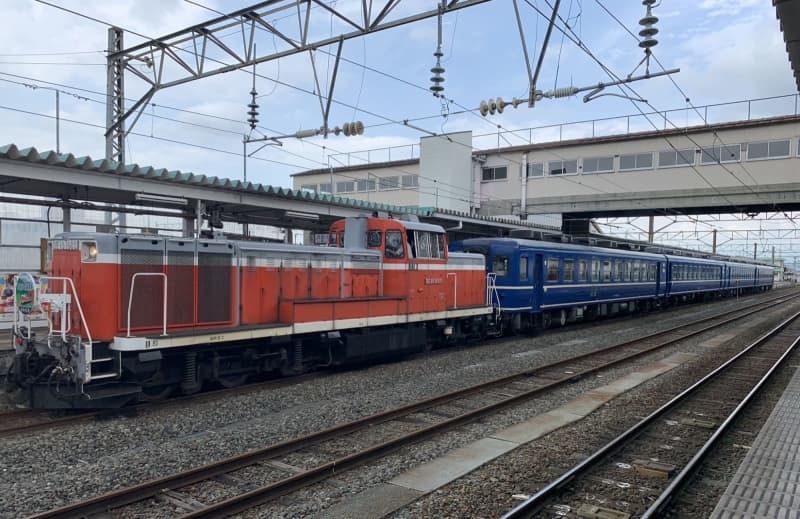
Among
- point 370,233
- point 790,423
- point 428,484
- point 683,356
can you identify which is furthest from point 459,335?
point 428,484

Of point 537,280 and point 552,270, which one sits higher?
point 552,270

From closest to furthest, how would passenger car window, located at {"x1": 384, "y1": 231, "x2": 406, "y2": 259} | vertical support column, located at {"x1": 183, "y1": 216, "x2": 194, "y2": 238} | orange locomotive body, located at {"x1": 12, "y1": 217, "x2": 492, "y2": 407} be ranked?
orange locomotive body, located at {"x1": 12, "y1": 217, "x2": 492, "y2": 407} → passenger car window, located at {"x1": 384, "y1": 231, "x2": 406, "y2": 259} → vertical support column, located at {"x1": 183, "y1": 216, "x2": 194, "y2": 238}

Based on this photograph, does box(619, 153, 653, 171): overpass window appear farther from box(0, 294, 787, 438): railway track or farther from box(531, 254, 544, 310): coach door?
box(0, 294, 787, 438): railway track

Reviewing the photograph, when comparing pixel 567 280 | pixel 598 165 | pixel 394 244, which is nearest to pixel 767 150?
pixel 598 165

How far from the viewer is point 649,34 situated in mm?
9594

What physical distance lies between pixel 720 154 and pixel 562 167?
8.21 m

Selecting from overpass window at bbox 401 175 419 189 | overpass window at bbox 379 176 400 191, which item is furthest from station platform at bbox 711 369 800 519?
overpass window at bbox 379 176 400 191

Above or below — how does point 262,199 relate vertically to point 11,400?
above

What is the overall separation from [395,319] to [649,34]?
726cm

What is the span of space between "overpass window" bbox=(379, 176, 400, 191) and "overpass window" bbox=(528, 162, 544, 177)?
11.9 metres

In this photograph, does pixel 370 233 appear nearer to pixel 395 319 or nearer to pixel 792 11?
pixel 395 319

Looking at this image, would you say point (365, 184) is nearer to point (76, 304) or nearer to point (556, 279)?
point (556, 279)

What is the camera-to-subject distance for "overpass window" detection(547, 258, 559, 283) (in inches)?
709

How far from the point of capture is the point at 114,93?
39.9 ft
